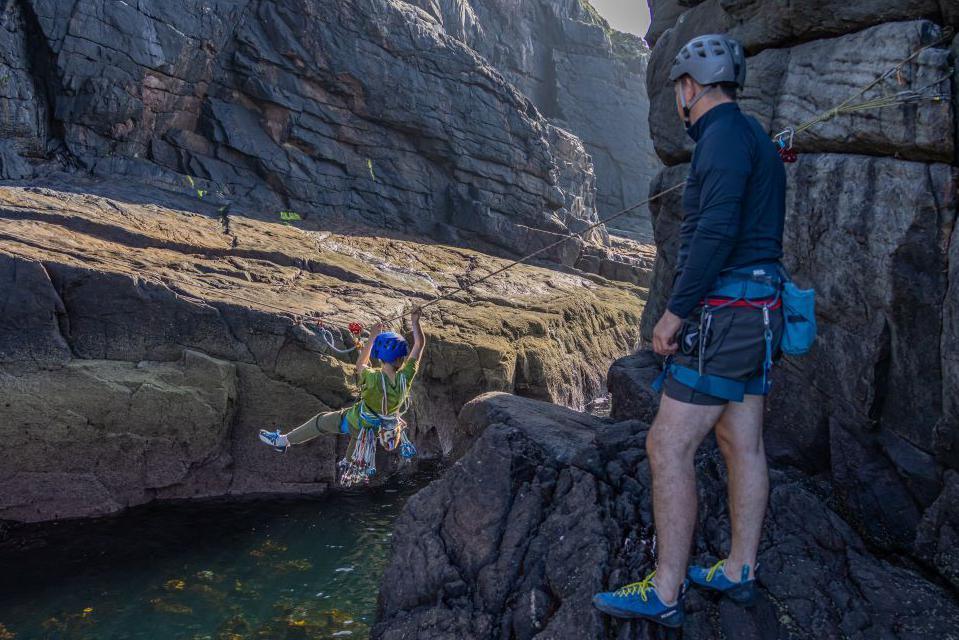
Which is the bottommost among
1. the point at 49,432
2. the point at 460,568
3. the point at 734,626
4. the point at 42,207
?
the point at 49,432

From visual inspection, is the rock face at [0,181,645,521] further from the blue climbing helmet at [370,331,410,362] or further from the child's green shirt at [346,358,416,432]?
the blue climbing helmet at [370,331,410,362]

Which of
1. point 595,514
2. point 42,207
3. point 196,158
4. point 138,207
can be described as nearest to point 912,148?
point 595,514

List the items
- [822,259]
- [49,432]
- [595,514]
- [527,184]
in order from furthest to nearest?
[527,184]
[49,432]
[822,259]
[595,514]

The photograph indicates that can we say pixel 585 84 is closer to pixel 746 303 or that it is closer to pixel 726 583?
pixel 746 303

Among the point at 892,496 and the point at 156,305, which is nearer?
the point at 892,496

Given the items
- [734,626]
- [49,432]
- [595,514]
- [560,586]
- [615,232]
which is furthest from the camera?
[615,232]

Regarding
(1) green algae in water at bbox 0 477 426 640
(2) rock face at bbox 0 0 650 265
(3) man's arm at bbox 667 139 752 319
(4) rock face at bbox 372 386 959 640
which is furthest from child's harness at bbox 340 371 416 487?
(2) rock face at bbox 0 0 650 265

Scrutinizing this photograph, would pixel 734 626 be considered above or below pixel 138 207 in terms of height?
below

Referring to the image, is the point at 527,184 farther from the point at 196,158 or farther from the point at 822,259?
the point at 822,259

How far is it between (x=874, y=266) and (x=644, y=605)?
11.9 ft

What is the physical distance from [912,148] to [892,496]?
2799 mm

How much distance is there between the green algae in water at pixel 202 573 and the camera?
7.73 m

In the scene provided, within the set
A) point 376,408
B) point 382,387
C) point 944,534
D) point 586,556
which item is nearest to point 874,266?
point 944,534

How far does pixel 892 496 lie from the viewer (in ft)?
18.2
